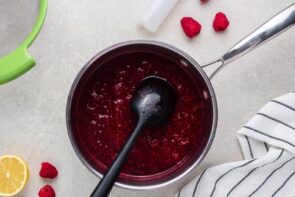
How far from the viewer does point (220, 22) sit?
1160 millimetres

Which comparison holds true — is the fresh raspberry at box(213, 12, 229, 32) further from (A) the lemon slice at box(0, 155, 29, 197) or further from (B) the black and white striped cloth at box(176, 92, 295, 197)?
(A) the lemon slice at box(0, 155, 29, 197)

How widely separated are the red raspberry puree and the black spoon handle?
0.16 feet

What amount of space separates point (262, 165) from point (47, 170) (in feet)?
1.28

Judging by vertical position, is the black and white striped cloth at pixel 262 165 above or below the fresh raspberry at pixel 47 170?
above

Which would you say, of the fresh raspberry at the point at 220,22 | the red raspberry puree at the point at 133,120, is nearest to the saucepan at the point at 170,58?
the red raspberry puree at the point at 133,120

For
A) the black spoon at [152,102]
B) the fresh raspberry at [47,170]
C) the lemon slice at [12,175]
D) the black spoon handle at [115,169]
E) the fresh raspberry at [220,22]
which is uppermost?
the fresh raspberry at [220,22]

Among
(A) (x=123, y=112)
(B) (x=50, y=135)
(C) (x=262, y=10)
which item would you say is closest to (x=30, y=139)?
(B) (x=50, y=135)

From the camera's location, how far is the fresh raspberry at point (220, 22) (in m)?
1.16

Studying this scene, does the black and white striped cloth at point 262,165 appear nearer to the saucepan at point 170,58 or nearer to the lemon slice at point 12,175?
the saucepan at point 170,58

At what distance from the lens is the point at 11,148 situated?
3.88ft

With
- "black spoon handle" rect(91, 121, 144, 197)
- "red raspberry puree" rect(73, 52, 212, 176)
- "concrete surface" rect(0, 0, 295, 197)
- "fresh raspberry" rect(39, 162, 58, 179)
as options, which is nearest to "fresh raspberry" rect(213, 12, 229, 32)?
"concrete surface" rect(0, 0, 295, 197)

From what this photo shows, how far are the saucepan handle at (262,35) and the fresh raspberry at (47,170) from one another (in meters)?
0.33

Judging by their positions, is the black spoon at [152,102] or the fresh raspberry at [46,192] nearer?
the black spoon at [152,102]

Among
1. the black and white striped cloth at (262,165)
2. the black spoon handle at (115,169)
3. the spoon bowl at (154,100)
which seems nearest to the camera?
the black spoon handle at (115,169)
